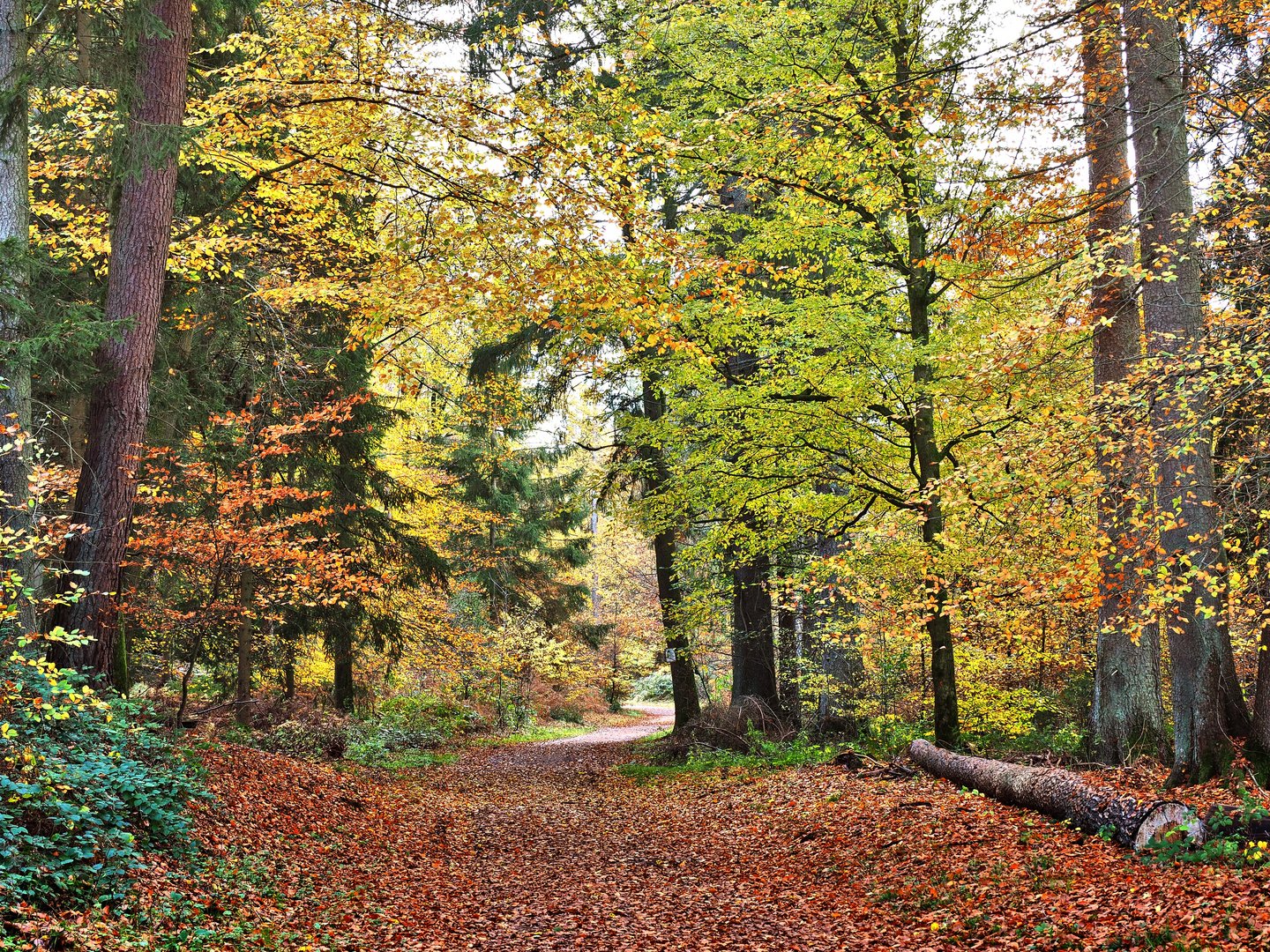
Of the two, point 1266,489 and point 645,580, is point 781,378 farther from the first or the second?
point 645,580

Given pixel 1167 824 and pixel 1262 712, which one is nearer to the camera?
pixel 1167 824

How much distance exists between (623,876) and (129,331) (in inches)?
281

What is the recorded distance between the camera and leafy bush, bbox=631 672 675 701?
42.7 m

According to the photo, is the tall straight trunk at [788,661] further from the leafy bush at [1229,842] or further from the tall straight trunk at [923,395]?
the leafy bush at [1229,842]

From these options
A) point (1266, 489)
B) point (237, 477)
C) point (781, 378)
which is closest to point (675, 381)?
point (781, 378)

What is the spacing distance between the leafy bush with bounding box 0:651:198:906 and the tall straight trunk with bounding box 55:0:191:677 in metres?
0.95

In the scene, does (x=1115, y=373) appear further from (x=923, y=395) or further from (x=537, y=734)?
(x=537, y=734)

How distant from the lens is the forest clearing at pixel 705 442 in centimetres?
604

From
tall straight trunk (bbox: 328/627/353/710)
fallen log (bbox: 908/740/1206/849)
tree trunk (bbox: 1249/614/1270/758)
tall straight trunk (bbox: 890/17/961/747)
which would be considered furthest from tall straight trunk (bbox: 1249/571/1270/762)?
tall straight trunk (bbox: 328/627/353/710)

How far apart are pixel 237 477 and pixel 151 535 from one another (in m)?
1.71

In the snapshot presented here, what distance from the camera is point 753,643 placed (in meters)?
15.5

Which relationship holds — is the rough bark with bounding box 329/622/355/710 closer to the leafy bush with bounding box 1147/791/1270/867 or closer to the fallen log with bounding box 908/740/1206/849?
the fallen log with bounding box 908/740/1206/849

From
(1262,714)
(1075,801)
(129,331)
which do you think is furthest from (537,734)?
(1262,714)

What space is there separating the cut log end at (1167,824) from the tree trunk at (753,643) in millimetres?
9236
